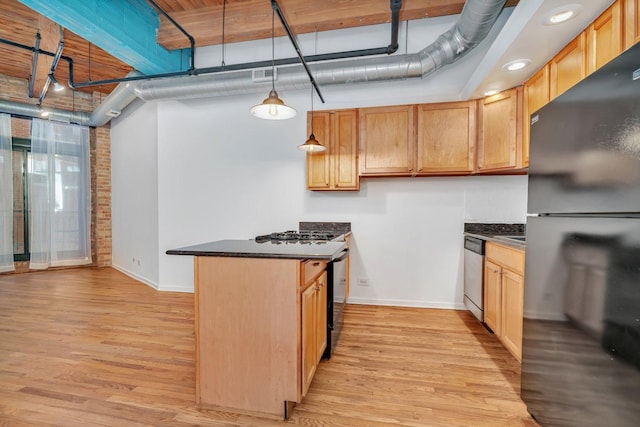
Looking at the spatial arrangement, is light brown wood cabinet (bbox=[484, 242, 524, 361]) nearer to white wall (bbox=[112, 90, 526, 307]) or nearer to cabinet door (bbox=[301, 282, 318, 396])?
white wall (bbox=[112, 90, 526, 307])

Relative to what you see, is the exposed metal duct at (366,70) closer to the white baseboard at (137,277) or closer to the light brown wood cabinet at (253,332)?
the light brown wood cabinet at (253,332)

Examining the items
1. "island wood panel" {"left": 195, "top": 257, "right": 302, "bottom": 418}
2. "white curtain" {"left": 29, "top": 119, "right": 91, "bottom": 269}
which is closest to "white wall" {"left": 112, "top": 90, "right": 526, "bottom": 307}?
"white curtain" {"left": 29, "top": 119, "right": 91, "bottom": 269}

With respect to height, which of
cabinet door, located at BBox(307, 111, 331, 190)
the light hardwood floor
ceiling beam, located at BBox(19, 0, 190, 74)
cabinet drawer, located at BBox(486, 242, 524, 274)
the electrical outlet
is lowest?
the light hardwood floor

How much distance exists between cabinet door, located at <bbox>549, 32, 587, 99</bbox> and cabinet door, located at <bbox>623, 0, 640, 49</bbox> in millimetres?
351

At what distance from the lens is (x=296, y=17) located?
3320mm

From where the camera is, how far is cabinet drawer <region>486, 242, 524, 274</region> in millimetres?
2199

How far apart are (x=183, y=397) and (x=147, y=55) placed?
368cm

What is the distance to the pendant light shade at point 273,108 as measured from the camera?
7.16ft

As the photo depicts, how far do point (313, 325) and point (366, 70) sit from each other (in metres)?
2.74

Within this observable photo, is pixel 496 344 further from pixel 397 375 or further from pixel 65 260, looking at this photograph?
pixel 65 260

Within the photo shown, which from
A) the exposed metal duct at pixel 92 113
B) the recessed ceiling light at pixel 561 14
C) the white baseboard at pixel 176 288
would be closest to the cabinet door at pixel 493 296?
the recessed ceiling light at pixel 561 14

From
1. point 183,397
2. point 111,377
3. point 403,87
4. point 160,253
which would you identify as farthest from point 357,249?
point 160,253

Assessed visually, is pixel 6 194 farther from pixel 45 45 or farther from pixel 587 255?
pixel 587 255

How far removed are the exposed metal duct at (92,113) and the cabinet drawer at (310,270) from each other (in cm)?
391
